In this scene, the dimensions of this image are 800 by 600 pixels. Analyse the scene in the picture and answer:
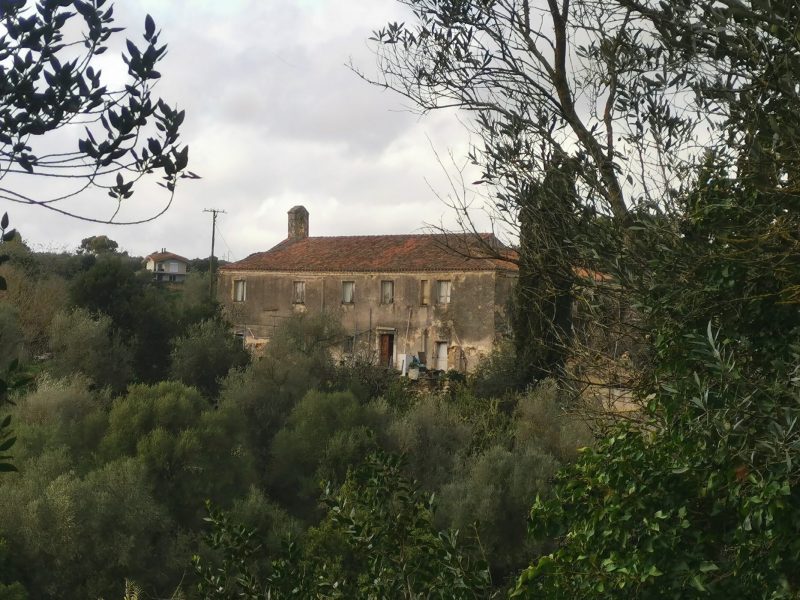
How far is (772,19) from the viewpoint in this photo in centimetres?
473

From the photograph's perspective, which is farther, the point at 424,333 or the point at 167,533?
the point at 424,333

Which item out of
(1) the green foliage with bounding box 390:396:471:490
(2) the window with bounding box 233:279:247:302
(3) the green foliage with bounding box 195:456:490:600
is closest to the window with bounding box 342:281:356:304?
(2) the window with bounding box 233:279:247:302

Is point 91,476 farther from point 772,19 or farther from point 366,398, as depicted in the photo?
point 772,19

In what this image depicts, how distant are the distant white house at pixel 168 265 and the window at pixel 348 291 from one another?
200 ft

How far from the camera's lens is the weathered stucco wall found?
114 ft

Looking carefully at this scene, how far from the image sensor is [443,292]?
1420 inches

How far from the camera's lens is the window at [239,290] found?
41575 mm

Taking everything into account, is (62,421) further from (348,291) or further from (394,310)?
(348,291)

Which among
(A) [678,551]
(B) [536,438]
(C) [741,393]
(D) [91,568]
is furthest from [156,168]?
(B) [536,438]

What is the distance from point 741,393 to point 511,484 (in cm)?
1501

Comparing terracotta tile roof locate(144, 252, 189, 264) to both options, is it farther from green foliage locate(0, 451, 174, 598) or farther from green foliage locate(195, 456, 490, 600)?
green foliage locate(195, 456, 490, 600)

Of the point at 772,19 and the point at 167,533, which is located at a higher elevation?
the point at 772,19

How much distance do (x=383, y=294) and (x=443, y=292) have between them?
9.98 ft

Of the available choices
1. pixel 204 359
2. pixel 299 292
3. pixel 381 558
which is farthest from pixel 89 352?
pixel 381 558
